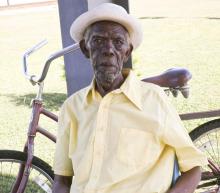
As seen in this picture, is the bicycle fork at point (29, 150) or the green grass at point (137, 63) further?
the green grass at point (137, 63)

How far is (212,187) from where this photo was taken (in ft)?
9.07

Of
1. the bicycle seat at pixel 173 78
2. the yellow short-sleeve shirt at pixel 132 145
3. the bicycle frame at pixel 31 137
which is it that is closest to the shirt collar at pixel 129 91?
the yellow short-sleeve shirt at pixel 132 145

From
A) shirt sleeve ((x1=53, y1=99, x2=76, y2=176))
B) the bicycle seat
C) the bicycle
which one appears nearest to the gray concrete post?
the bicycle

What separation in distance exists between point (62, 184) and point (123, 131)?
419 mm

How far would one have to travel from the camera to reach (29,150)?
277 centimetres

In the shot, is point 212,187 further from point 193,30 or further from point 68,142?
point 193,30

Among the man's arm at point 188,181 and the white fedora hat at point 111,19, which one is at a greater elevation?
the white fedora hat at point 111,19

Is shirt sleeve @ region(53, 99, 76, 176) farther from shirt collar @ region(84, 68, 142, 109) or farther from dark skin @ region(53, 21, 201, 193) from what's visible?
dark skin @ region(53, 21, 201, 193)

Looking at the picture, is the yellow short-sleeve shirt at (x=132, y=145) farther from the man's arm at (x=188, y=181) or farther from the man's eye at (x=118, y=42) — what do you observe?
the man's eye at (x=118, y=42)

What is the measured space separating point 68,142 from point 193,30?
13.5 metres

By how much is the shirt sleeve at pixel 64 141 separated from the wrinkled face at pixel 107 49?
0.80 feet

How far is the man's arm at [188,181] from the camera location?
1833 mm

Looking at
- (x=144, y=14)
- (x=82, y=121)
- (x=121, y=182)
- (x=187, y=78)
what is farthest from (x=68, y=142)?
(x=144, y=14)

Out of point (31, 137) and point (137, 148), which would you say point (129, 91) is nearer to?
point (137, 148)
